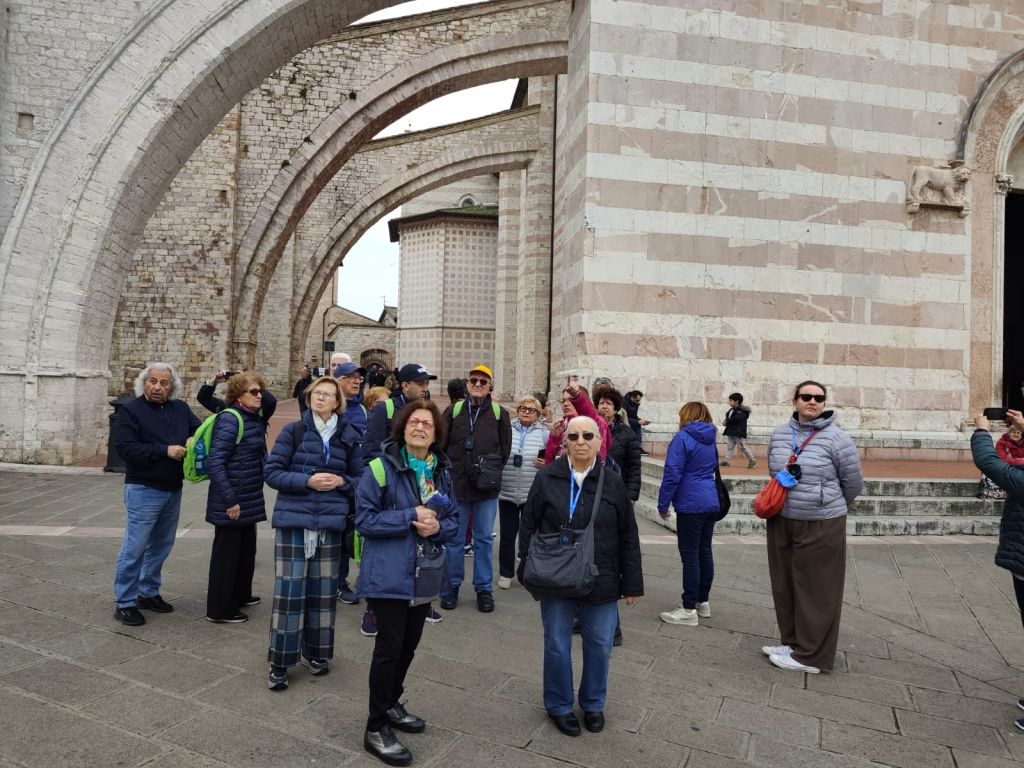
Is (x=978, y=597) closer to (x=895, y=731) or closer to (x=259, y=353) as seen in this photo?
(x=895, y=731)

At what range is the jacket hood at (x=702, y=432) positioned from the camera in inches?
179

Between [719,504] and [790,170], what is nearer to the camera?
[719,504]

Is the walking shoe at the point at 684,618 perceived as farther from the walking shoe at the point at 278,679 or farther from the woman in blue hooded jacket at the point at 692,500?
the walking shoe at the point at 278,679

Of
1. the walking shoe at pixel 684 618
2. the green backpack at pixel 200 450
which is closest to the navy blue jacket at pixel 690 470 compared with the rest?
the walking shoe at pixel 684 618

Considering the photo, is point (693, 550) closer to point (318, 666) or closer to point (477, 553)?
point (477, 553)

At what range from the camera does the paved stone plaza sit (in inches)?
112

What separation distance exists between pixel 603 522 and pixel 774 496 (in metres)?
1.41

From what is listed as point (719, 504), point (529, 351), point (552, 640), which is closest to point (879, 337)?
point (719, 504)

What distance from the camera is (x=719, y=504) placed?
14.9 ft

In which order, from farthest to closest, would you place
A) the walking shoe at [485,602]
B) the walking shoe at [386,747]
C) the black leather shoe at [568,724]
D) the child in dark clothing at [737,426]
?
the child in dark clothing at [737,426]
the walking shoe at [485,602]
the black leather shoe at [568,724]
the walking shoe at [386,747]

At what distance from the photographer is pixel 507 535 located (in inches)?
211

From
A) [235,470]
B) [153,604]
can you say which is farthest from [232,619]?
[235,470]

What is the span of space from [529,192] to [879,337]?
45.0ft

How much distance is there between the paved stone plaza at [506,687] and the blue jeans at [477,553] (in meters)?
0.20
